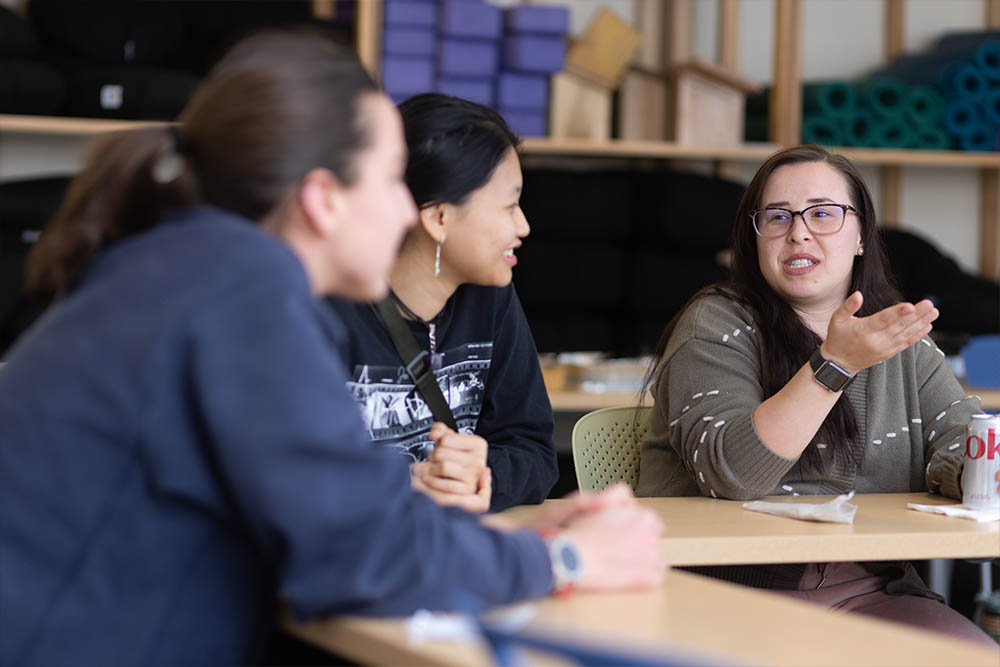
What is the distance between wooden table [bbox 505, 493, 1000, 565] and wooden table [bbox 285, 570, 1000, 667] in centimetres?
34

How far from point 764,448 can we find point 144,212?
101 cm

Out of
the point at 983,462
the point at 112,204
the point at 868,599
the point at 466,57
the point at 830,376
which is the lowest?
the point at 868,599

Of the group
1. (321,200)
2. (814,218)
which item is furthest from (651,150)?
(321,200)

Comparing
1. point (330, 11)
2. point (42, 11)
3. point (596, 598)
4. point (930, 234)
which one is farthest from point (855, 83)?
point (596, 598)

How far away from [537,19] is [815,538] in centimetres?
287

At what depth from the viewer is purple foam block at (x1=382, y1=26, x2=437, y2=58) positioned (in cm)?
396

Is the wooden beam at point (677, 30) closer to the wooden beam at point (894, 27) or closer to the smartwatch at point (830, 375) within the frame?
the wooden beam at point (894, 27)

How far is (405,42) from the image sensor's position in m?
3.97

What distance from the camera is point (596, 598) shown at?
1.07 meters

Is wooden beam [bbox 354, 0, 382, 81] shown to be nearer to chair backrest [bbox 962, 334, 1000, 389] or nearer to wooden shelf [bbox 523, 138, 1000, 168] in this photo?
wooden shelf [bbox 523, 138, 1000, 168]

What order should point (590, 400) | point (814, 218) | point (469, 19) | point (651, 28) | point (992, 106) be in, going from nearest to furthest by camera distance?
point (814, 218) → point (590, 400) → point (469, 19) → point (992, 106) → point (651, 28)

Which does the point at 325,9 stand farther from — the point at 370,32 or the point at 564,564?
the point at 564,564

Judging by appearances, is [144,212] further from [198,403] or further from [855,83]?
[855,83]

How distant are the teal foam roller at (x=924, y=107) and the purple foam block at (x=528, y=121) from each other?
1.40m
